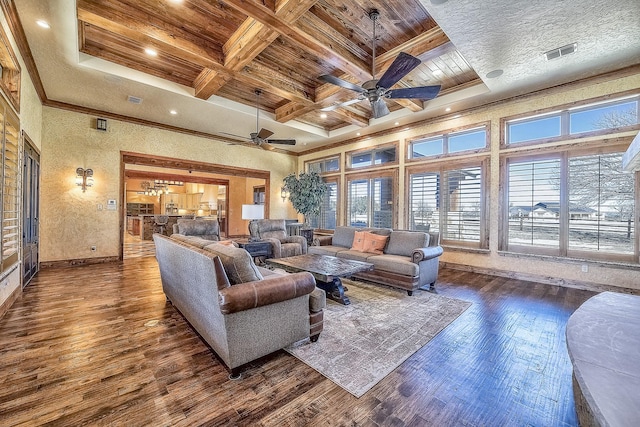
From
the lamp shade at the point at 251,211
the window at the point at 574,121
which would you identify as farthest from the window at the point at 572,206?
the lamp shade at the point at 251,211

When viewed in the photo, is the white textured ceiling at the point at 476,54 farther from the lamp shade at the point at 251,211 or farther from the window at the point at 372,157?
the lamp shade at the point at 251,211

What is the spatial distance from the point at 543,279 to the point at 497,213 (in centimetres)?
134

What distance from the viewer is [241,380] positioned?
77.1 inches

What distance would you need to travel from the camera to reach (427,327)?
112 inches

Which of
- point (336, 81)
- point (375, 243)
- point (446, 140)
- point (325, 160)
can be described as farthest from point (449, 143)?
point (325, 160)

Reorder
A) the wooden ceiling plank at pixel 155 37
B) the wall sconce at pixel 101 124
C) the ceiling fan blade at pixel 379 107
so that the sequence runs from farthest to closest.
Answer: the wall sconce at pixel 101 124 → the ceiling fan blade at pixel 379 107 → the wooden ceiling plank at pixel 155 37

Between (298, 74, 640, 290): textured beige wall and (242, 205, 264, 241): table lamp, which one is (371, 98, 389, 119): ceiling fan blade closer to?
(298, 74, 640, 290): textured beige wall

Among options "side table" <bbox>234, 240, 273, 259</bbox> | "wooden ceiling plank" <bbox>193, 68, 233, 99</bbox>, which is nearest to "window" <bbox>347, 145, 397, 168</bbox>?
"side table" <bbox>234, 240, 273, 259</bbox>

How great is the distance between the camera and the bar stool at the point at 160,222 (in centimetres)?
985

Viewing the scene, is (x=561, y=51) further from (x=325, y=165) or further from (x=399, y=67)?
(x=325, y=165)

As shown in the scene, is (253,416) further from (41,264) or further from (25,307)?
(41,264)

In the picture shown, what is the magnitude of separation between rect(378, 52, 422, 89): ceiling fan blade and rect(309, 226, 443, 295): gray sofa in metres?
2.39

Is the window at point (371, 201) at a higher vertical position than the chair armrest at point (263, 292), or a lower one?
higher

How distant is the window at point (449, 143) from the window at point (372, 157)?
576 mm
